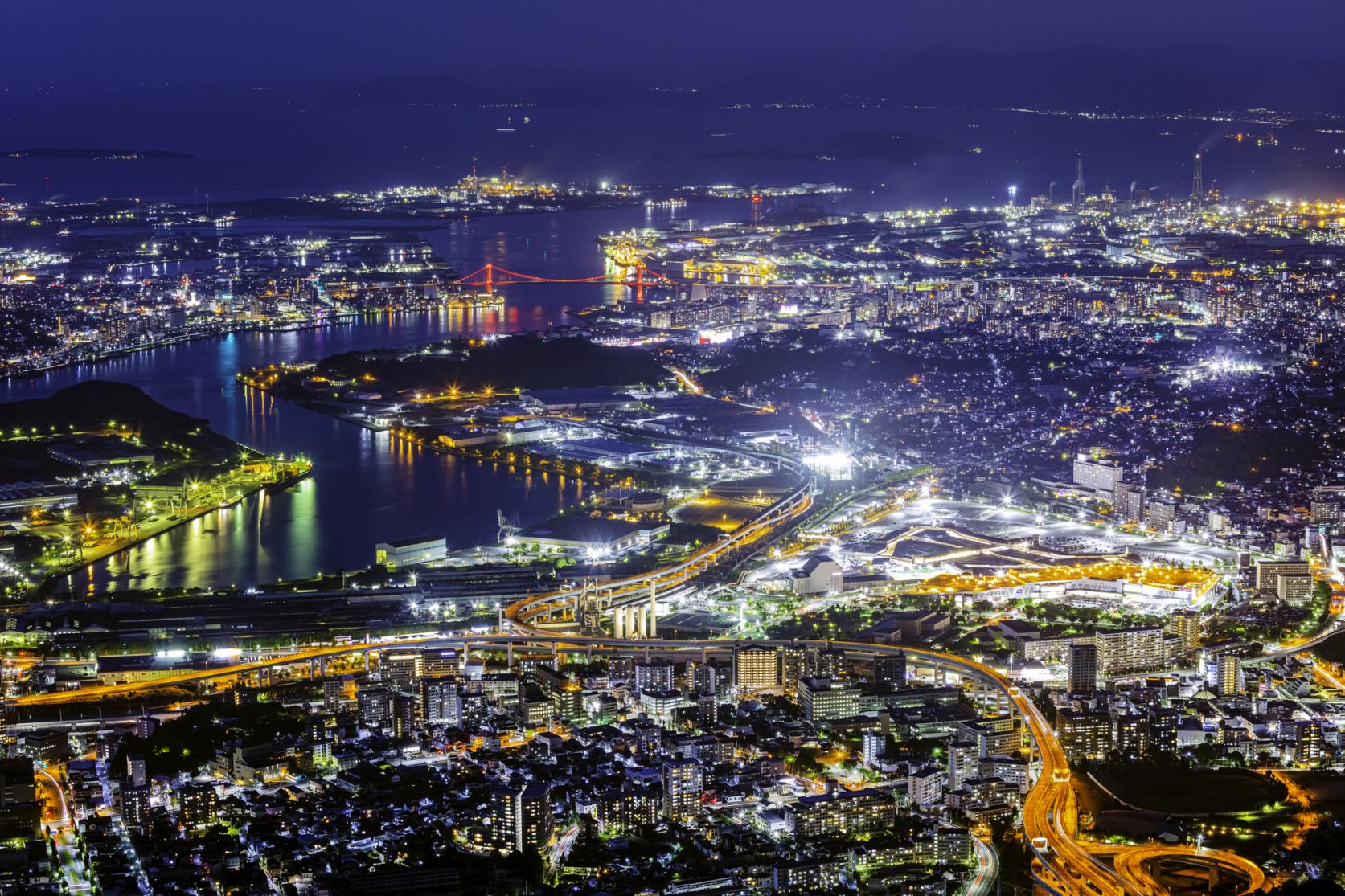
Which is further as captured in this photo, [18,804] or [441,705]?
[441,705]

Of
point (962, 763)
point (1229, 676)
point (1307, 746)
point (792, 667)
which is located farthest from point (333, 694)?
point (1307, 746)

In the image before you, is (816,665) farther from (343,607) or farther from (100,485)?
(100,485)

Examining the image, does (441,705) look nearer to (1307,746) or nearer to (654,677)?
(654,677)

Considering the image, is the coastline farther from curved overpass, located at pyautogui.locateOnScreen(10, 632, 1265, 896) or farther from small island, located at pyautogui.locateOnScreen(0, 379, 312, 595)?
curved overpass, located at pyautogui.locateOnScreen(10, 632, 1265, 896)

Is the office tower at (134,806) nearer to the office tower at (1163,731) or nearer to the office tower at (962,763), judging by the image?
the office tower at (962,763)

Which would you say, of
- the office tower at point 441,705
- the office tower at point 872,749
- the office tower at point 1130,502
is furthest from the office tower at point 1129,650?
the office tower at point 441,705

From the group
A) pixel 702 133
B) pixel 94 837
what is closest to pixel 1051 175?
pixel 702 133
